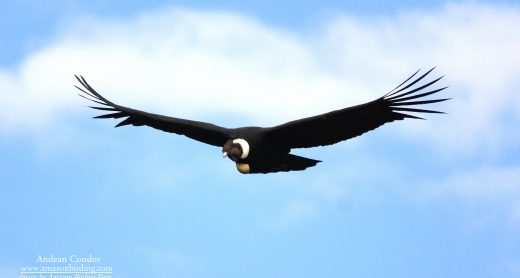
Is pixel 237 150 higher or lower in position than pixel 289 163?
higher

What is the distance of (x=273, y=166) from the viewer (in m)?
17.3

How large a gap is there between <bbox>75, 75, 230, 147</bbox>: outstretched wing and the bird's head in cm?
87

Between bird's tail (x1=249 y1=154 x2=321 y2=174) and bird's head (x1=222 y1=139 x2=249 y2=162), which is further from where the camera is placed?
bird's tail (x1=249 y1=154 x2=321 y2=174)

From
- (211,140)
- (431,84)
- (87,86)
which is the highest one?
(87,86)

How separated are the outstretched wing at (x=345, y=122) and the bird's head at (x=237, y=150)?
440 millimetres

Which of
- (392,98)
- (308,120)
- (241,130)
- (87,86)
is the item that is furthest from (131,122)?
(392,98)

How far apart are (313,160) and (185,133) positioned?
293 cm

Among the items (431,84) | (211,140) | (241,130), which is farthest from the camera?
(211,140)

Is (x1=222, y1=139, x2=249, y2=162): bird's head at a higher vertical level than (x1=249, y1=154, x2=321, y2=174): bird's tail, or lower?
higher

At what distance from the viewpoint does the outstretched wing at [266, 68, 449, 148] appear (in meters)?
15.8

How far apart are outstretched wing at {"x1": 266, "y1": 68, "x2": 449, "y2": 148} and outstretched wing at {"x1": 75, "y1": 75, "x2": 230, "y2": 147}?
4.58ft

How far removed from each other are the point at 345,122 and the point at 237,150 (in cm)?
185

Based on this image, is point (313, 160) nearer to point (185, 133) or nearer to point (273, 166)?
point (273, 166)

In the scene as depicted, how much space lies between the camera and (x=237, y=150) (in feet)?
55.6
